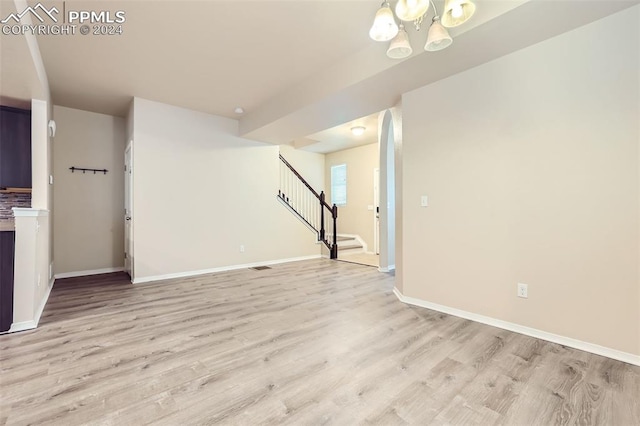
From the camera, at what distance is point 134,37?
2756 mm

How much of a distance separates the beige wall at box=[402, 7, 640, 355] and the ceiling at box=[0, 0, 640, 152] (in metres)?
0.26

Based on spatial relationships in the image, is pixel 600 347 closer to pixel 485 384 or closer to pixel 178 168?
pixel 485 384

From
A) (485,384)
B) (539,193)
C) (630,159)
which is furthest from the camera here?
(539,193)

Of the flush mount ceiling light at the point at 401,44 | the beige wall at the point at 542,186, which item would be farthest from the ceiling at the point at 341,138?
the flush mount ceiling light at the point at 401,44

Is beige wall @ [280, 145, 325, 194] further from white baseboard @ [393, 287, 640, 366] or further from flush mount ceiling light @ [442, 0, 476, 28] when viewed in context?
flush mount ceiling light @ [442, 0, 476, 28]

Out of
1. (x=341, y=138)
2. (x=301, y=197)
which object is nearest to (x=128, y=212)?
(x=301, y=197)

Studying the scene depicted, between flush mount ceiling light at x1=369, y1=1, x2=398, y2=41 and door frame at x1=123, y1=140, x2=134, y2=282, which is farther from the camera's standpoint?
A: door frame at x1=123, y1=140, x2=134, y2=282

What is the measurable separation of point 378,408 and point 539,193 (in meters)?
2.18

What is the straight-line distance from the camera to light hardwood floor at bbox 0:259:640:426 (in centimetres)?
152

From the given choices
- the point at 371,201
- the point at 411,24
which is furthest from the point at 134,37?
the point at 371,201

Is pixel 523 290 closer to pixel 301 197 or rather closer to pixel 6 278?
pixel 6 278

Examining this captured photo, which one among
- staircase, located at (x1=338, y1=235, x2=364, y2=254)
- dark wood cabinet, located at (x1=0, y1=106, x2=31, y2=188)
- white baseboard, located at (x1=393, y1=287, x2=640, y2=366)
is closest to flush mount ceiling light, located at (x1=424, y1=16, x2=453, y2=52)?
white baseboard, located at (x1=393, y1=287, x2=640, y2=366)

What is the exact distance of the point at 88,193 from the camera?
4.86 metres

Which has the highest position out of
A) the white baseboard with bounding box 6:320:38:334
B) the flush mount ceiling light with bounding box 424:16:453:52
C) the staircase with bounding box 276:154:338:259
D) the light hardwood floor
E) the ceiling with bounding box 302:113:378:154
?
the ceiling with bounding box 302:113:378:154
